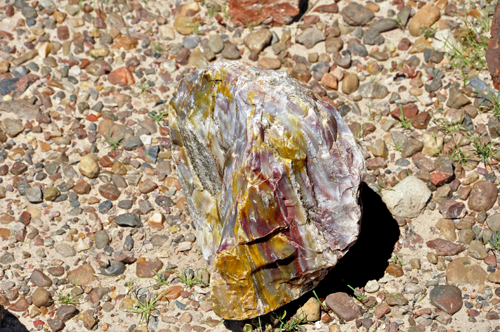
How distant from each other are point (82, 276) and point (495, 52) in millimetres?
4291

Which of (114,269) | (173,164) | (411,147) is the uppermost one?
(411,147)

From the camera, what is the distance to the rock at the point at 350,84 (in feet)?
19.6

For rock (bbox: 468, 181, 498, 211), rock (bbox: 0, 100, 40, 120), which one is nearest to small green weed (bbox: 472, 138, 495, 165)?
rock (bbox: 468, 181, 498, 211)

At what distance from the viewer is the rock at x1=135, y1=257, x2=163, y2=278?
4809 mm

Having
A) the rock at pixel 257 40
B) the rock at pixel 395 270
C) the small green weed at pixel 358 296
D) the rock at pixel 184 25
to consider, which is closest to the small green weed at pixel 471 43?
the rock at pixel 257 40

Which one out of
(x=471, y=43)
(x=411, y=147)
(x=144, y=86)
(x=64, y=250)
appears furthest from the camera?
(x=144, y=86)

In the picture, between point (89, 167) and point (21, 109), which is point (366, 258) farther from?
point (21, 109)

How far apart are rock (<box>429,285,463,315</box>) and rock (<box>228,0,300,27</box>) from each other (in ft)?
11.3

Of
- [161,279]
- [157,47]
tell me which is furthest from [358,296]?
[157,47]

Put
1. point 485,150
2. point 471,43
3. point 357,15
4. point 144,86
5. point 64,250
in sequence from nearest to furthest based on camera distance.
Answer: point 64,250 → point 485,150 → point 471,43 → point 144,86 → point 357,15

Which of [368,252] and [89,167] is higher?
[368,252]

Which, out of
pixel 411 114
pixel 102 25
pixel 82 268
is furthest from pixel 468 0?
pixel 82 268

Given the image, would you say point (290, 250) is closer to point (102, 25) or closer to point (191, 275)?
point (191, 275)

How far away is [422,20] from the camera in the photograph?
634cm
